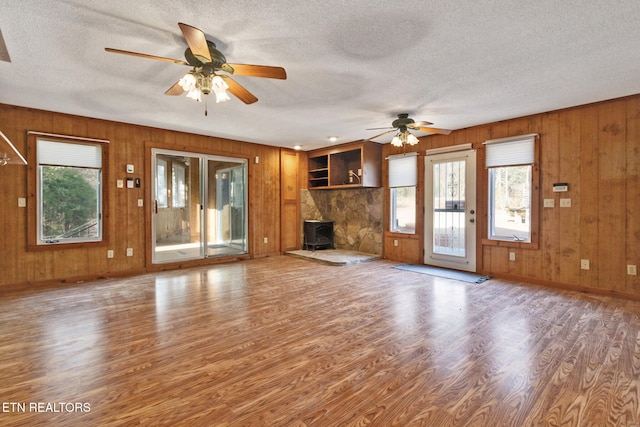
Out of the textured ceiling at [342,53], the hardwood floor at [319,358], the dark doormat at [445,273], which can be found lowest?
the hardwood floor at [319,358]

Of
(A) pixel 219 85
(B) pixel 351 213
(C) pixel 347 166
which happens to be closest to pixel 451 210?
(B) pixel 351 213

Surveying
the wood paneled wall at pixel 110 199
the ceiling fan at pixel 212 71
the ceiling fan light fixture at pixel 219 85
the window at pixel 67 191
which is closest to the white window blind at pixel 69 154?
the window at pixel 67 191

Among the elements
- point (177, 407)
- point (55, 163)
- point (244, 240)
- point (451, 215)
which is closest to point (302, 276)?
point (244, 240)

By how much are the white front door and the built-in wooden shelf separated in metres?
1.10

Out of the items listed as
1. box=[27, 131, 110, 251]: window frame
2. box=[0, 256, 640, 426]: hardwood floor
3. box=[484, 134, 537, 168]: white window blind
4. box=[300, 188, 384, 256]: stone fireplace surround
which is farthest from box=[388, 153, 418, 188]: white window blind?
box=[27, 131, 110, 251]: window frame

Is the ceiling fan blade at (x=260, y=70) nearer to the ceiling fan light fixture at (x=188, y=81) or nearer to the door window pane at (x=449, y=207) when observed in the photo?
the ceiling fan light fixture at (x=188, y=81)

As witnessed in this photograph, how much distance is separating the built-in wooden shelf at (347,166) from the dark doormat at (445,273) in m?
1.84

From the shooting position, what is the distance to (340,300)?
3.67 metres

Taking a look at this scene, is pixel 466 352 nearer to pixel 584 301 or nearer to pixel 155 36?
pixel 584 301

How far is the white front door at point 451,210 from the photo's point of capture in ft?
16.9

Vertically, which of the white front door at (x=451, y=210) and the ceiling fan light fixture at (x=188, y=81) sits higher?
the ceiling fan light fixture at (x=188, y=81)

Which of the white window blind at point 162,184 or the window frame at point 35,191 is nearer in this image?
the window frame at point 35,191

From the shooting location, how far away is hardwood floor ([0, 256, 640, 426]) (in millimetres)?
1698

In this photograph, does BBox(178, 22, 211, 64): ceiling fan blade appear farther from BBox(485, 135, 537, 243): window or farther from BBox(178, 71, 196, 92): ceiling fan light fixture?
BBox(485, 135, 537, 243): window
